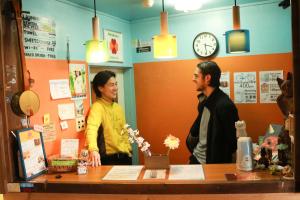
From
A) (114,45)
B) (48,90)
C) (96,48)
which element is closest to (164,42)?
(96,48)

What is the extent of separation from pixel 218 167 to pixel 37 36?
145cm

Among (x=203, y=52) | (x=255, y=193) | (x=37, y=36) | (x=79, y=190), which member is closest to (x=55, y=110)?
(x=37, y=36)

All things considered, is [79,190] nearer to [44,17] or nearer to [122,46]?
[44,17]

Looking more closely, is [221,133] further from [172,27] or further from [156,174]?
[172,27]

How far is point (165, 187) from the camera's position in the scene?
1.45 m


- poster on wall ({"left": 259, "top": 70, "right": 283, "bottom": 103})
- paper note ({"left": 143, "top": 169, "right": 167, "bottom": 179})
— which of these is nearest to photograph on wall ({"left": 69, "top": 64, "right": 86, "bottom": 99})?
paper note ({"left": 143, "top": 169, "right": 167, "bottom": 179})

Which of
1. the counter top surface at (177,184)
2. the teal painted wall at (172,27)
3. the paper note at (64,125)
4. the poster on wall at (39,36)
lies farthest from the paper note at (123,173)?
the teal painted wall at (172,27)

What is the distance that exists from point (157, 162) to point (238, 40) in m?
0.93

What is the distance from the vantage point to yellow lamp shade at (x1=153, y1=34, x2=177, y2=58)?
1.99 metres

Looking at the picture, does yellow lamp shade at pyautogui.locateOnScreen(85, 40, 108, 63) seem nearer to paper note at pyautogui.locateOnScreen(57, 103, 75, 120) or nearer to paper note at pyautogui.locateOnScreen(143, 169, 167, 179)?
paper note at pyautogui.locateOnScreen(57, 103, 75, 120)

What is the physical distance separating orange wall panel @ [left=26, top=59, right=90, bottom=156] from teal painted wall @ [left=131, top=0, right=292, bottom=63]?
136cm

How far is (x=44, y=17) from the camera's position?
2.16m

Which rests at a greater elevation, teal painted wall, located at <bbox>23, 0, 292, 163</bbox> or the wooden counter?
teal painted wall, located at <bbox>23, 0, 292, 163</bbox>

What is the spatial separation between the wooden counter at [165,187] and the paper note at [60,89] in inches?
29.8
